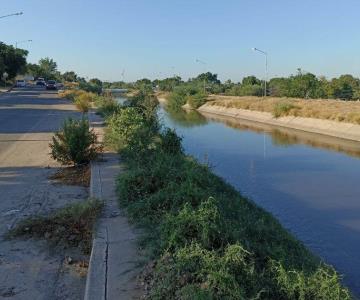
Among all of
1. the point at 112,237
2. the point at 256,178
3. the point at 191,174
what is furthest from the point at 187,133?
the point at 112,237

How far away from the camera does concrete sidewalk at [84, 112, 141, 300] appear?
5.71m

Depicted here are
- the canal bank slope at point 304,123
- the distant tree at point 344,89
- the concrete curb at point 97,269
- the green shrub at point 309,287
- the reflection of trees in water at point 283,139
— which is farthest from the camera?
the distant tree at point 344,89

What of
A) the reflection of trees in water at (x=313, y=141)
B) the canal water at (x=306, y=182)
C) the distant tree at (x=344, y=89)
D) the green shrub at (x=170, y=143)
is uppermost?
the distant tree at (x=344, y=89)

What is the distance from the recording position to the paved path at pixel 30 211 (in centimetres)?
630

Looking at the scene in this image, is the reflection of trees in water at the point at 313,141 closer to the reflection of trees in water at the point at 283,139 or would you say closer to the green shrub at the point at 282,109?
the reflection of trees in water at the point at 283,139

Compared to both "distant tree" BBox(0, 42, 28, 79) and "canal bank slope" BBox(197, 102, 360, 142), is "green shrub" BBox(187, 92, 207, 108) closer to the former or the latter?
"canal bank slope" BBox(197, 102, 360, 142)

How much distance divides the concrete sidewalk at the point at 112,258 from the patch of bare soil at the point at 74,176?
1.92 m

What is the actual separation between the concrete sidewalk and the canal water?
3665 mm

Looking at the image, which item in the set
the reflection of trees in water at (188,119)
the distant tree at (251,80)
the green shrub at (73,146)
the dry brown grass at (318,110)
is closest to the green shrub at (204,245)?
the green shrub at (73,146)

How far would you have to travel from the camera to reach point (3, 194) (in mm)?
10820

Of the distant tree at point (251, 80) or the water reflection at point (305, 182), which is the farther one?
the distant tree at point (251, 80)

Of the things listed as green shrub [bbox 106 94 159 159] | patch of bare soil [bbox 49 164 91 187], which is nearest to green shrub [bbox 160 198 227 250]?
patch of bare soil [bbox 49 164 91 187]

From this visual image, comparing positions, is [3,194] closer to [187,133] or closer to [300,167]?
[300,167]

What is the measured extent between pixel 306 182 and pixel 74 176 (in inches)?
318
